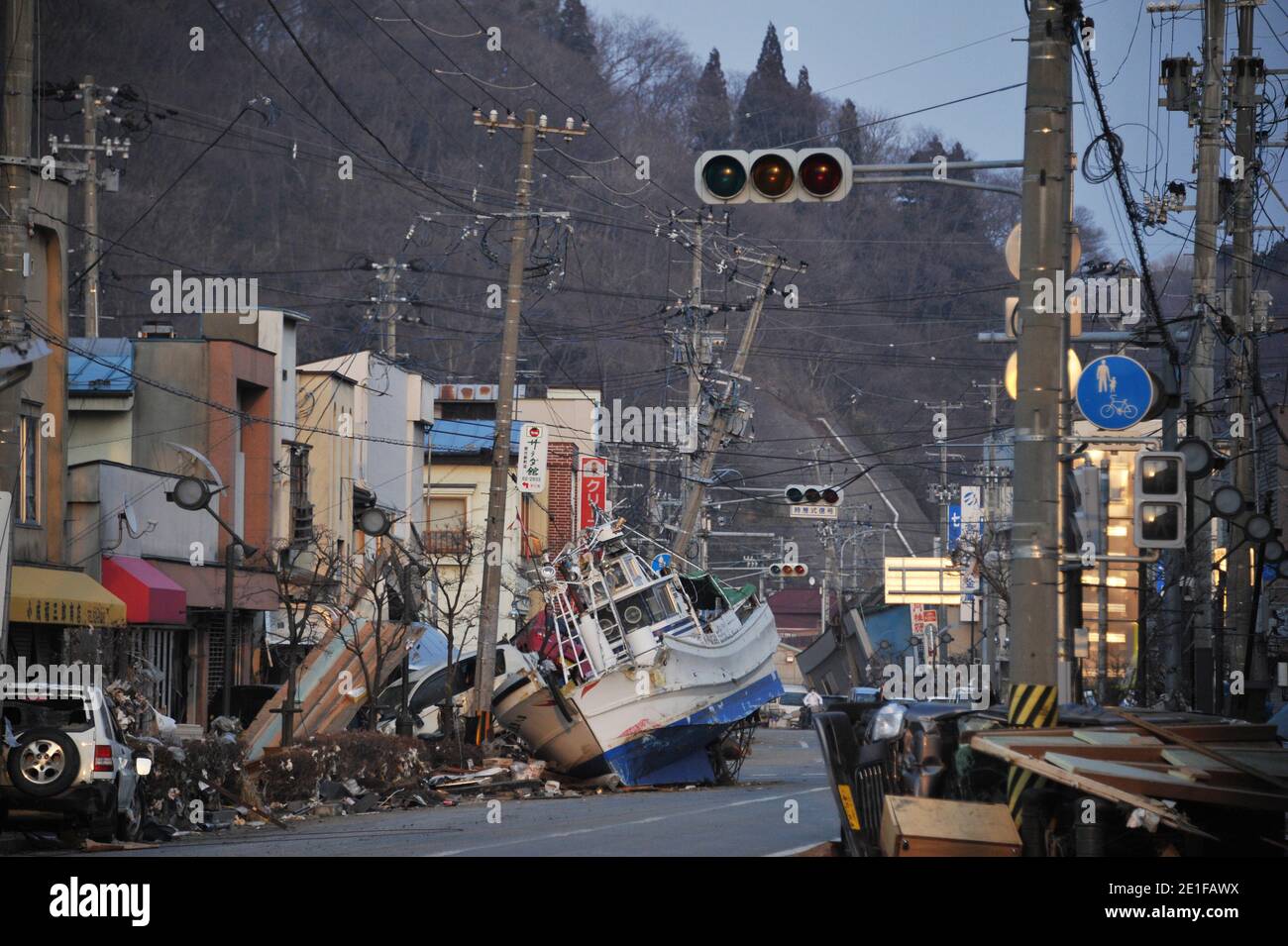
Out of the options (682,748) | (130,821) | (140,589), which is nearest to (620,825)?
(130,821)

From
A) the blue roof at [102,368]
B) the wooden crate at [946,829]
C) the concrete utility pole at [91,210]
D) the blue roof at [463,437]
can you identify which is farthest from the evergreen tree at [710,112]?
the wooden crate at [946,829]

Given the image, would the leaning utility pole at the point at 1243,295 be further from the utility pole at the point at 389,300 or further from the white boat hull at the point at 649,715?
the utility pole at the point at 389,300

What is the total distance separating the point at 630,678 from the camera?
1298 inches

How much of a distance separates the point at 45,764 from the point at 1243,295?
22671mm

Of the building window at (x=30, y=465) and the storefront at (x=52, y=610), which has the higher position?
the building window at (x=30, y=465)

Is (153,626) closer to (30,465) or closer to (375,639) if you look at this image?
(375,639)

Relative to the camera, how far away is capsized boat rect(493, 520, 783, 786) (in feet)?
108

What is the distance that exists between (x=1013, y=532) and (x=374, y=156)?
77313mm

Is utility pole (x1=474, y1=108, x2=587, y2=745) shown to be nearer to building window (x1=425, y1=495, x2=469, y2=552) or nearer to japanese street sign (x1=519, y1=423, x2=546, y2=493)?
japanese street sign (x1=519, y1=423, x2=546, y2=493)

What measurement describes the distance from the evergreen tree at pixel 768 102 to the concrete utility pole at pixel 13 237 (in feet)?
310

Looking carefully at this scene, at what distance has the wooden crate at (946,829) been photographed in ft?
37.4

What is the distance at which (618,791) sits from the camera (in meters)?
32.8
